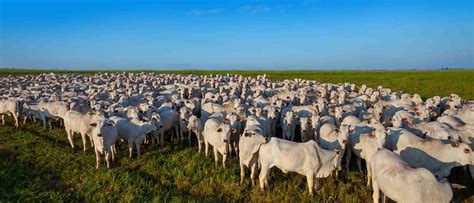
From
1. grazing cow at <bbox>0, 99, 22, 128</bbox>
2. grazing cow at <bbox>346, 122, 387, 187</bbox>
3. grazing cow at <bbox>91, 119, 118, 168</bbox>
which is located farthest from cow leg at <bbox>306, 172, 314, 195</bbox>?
grazing cow at <bbox>0, 99, 22, 128</bbox>

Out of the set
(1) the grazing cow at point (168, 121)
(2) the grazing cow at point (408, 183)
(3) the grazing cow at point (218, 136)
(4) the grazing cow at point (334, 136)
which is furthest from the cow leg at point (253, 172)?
(1) the grazing cow at point (168, 121)

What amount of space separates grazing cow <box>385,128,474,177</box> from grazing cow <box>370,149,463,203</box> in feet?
6.68

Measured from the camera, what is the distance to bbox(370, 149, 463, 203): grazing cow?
8078 mm

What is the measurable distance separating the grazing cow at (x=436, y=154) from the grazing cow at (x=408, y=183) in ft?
6.68

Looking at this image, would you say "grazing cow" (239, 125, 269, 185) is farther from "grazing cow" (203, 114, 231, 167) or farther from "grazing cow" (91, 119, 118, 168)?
"grazing cow" (91, 119, 118, 168)

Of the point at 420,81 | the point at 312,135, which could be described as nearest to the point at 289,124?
the point at 312,135

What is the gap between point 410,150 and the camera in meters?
11.2

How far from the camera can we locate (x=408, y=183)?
8305mm

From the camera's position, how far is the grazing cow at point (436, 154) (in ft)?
34.6

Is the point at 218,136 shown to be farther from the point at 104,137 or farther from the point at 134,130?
the point at 104,137

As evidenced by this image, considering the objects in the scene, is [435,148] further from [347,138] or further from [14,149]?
[14,149]

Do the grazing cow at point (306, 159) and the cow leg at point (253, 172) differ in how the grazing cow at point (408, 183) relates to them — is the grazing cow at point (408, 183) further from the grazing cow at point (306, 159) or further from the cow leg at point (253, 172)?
the cow leg at point (253, 172)

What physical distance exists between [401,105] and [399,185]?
12.3 metres

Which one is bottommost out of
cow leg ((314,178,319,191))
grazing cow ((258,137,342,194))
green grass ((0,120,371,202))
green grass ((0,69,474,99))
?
green grass ((0,120,371,202))
